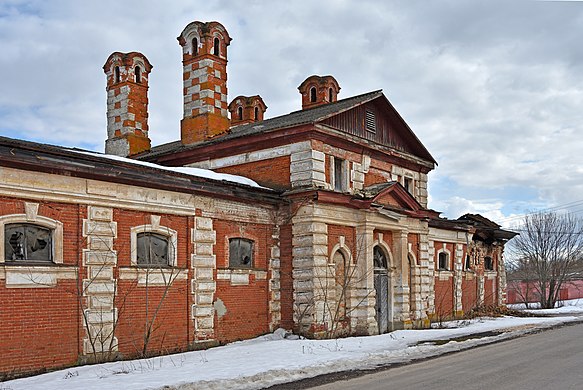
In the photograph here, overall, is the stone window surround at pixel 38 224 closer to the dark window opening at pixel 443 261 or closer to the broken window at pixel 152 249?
the broken window at pixel 152 249

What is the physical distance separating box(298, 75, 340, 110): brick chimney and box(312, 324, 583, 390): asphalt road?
43.0ft

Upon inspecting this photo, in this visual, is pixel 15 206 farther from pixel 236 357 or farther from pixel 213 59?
pixel 213 59

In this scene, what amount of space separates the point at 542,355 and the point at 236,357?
7262 mm

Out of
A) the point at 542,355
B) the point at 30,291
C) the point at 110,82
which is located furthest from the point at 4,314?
the point at 110,82

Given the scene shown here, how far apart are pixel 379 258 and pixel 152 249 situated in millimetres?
9653

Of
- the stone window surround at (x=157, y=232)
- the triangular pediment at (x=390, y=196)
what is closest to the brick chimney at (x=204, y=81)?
the triangular pediment at (x=390, y=196)

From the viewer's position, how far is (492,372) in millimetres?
12883

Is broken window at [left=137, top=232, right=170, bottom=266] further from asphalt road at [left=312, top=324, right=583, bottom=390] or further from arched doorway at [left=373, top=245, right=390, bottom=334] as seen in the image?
arched doorway at [left=373, top=245, right=390, bottom=334]

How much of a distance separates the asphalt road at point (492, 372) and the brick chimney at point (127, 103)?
16181mm

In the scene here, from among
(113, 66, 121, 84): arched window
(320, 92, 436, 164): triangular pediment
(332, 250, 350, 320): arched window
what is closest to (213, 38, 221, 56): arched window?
(113, 66, 121, 84): arched window

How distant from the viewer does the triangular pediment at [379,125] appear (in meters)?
21.8

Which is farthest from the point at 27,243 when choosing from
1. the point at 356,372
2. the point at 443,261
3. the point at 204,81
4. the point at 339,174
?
the point at 443,261

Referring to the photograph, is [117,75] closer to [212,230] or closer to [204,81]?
[204,81]

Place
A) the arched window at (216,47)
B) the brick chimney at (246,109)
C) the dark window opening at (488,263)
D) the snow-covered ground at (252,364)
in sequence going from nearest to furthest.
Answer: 1. the snow-covered ground at (252,364)
2. the arched window at (216,47)
3. the brick chimney at (246,109)
4. the dark window opening at (488,263)
